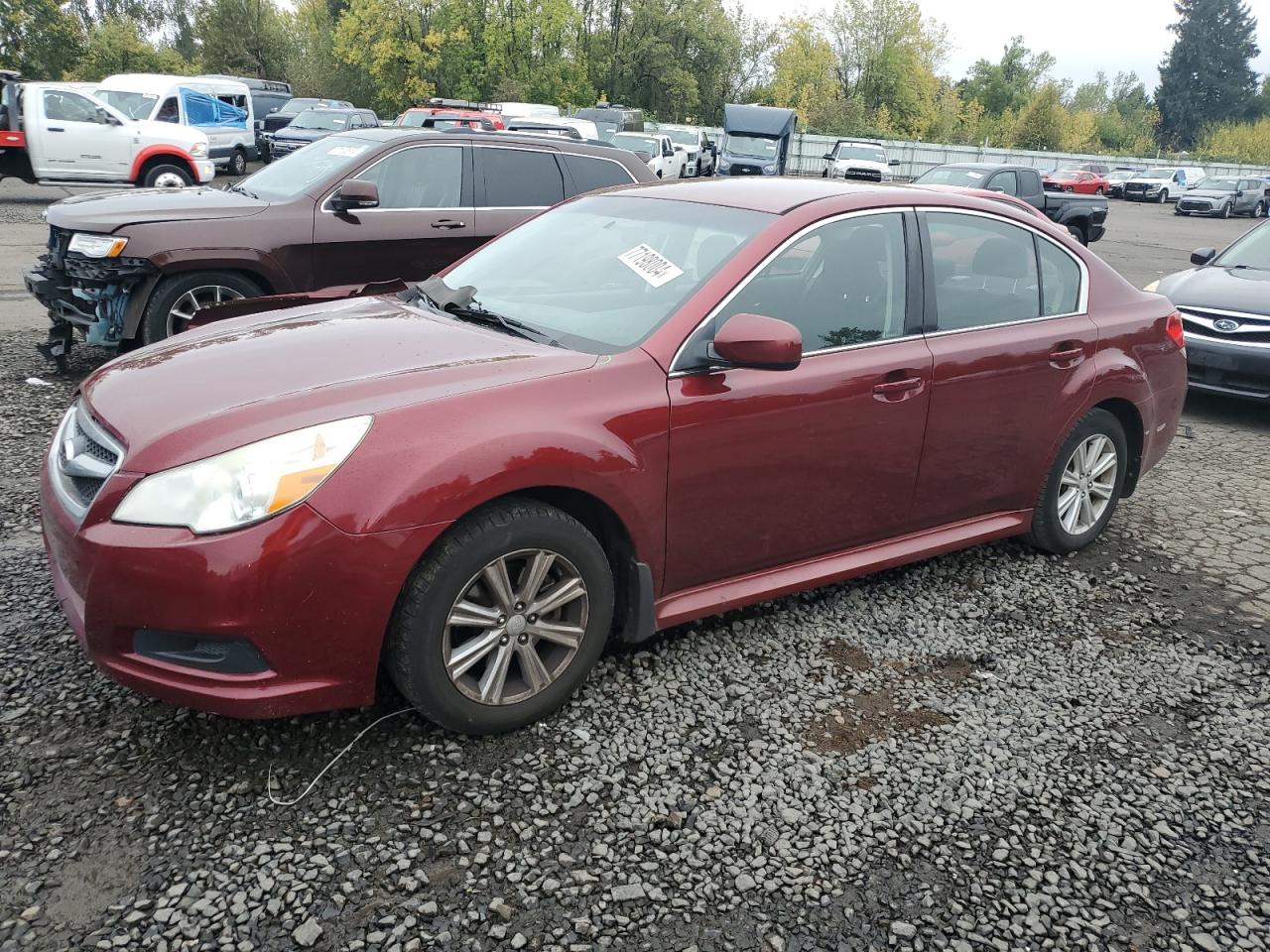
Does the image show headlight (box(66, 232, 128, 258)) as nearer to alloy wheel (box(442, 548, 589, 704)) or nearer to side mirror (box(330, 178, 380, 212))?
side mirror (box(330, 178, 380, 212))

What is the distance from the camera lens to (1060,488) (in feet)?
14.9

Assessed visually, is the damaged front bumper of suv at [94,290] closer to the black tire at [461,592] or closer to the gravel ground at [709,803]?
the gravel ground at [709,803]

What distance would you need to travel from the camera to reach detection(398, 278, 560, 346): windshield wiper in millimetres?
3475

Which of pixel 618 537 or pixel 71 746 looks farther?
pixel 618 537

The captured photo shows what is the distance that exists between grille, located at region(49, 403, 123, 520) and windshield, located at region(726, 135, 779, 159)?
30.3m

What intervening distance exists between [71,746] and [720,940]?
192 cm

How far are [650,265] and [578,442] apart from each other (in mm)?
982

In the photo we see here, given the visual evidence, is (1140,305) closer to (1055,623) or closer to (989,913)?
(1055,623)

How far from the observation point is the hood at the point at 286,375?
2.72 meters

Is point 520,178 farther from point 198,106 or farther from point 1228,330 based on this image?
point 198,106

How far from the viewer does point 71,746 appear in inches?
114

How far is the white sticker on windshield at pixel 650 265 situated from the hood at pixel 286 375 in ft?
1.77

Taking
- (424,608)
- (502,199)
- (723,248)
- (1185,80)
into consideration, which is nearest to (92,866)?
(424,608)

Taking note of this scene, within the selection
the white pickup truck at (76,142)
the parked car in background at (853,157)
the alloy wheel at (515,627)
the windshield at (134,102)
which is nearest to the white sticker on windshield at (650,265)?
the alloy wheel at (515,627)
